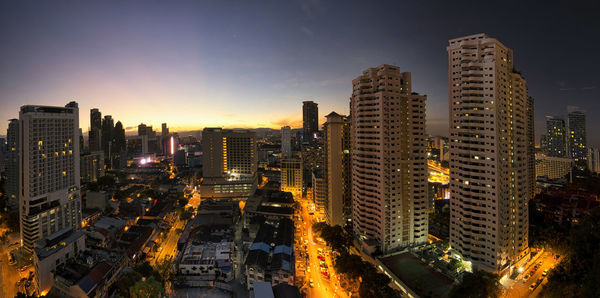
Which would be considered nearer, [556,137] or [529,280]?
[529,280]

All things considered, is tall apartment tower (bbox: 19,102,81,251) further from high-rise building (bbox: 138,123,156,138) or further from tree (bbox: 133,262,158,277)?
high-rise building (bbox: 138,123,156,138)

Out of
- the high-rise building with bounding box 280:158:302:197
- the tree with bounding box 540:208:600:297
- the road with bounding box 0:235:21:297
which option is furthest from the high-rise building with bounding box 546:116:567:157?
the road with bounding box 0:235:21:297

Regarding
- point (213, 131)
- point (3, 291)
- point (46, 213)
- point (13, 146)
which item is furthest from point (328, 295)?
point (13, 146)

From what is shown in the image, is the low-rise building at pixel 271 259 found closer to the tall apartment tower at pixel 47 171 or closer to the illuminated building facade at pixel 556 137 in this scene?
the tall apartment tower at pixel 47 171

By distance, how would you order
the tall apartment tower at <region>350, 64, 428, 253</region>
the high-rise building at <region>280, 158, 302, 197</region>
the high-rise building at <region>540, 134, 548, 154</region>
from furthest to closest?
the high-rise building at <region>540, 134, 548, 154</region>, the high-rise building at <region>280, 158, 302, 197</region>, the tall apartment tower at <region>350, 64, 428, 253</region>

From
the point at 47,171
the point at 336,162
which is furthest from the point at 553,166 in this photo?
the point at 47,171

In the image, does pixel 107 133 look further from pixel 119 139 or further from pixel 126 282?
pixel 126 282
